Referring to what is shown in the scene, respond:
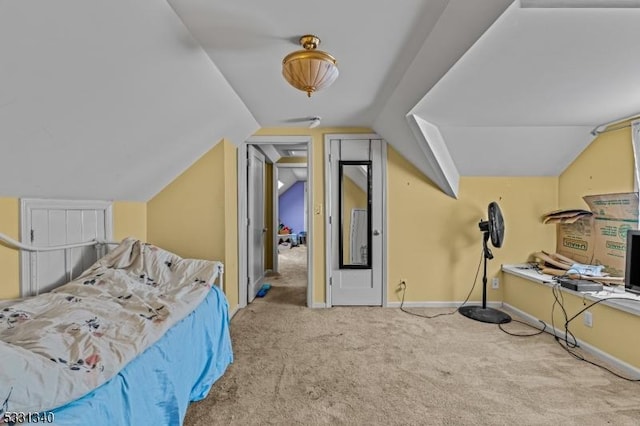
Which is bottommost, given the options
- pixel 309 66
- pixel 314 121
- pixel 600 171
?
pixel 600 171

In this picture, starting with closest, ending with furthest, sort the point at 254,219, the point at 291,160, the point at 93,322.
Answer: the point at 93,322 → the point at 254,219 → the point at 291,160

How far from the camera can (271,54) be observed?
74.9 inches

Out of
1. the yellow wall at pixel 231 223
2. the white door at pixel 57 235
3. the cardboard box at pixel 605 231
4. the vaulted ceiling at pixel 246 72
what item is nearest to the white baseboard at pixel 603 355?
the cardboard box at pixel 605 231

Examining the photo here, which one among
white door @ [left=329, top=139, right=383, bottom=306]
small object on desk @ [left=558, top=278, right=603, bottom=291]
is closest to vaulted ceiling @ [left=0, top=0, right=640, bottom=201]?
white door @ [left=329, top=139, right=383, bottom=306]

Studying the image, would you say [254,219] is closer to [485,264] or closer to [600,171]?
[485,264]

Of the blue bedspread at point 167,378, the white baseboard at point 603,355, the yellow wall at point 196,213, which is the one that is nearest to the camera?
the blue bedspread at point 167,378

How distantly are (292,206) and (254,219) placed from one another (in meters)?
5.55

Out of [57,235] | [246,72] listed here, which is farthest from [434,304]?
[57,235]

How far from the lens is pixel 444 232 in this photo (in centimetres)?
353

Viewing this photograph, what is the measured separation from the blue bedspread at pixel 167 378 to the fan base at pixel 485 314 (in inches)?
98.2

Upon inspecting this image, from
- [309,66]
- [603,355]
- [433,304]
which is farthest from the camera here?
[433,304]

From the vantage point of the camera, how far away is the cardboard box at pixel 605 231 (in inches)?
102

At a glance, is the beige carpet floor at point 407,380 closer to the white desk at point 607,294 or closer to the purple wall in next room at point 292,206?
the white desk at point 607,294

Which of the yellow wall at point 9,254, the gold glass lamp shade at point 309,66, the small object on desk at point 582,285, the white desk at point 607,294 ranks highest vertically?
the gold glass lamp shade at point 309,66
